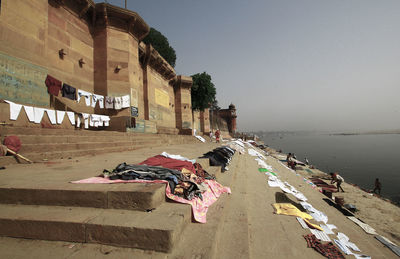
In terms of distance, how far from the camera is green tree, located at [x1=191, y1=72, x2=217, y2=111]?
26.9 m

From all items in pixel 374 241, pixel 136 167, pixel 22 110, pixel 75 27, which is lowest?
pixel 374 241

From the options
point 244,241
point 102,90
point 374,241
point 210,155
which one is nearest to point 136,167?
point 244,241

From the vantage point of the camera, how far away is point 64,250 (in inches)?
66.3

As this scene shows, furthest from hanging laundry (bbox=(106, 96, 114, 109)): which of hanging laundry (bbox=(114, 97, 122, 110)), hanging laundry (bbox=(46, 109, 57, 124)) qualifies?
hanging laundry (bbox=(46, 109, 57, 124))

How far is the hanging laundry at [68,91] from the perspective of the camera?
883 centimetres

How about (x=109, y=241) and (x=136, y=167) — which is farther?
(x=136, y=167)

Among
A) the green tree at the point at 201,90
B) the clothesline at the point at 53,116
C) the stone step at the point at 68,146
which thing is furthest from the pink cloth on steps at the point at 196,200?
the green tree at the point at 201,90

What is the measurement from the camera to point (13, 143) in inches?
A: 163

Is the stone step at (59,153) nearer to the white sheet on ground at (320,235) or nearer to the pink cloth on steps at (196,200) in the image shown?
the pink cloth on steps at (196,200)

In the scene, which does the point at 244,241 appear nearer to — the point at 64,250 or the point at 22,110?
the point at 64,250

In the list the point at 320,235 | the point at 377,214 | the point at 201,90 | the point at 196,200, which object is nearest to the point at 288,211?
the point at 320,235

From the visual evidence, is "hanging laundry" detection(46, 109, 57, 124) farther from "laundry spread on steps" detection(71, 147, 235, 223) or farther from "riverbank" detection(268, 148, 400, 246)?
"riverbank" detection(268, 148, 400, 246)

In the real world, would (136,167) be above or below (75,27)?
below

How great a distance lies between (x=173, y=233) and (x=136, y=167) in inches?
62.6
